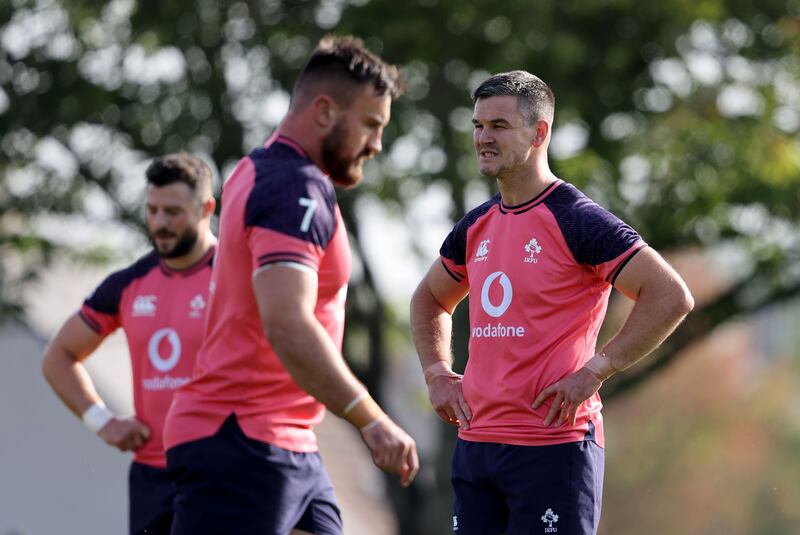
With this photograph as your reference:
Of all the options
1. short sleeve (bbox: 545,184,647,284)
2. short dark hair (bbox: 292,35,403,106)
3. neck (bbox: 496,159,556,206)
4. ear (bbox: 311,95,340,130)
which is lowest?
short sleeve (bbox: 545,184,647,284)

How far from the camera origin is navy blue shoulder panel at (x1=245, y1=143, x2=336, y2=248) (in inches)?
176

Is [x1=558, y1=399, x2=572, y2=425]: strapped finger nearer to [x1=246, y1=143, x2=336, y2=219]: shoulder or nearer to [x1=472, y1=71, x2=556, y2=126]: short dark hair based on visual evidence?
[x1=472, y1=71, x2=556, y2=126]: short dark hair

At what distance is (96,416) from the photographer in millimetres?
7359


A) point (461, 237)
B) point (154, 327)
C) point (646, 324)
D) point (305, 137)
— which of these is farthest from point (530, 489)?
point (154, 327)

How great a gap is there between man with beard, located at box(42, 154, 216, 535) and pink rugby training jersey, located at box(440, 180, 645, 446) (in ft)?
6.38

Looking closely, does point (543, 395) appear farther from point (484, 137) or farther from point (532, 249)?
point (484, 137)

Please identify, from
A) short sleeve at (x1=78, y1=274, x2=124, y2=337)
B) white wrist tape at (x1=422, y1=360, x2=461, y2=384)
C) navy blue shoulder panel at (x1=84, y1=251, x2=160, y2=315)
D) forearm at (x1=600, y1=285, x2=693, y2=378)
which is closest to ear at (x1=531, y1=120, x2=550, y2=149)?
forearm at (x1=600, y1=285, x2=693, y2=378)

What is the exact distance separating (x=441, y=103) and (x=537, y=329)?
10.8 meters

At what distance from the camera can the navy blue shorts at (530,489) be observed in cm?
545

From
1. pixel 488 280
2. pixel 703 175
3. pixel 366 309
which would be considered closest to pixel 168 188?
pixel 488 280

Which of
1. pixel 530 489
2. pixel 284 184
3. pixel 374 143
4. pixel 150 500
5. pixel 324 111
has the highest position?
pixel 324 111

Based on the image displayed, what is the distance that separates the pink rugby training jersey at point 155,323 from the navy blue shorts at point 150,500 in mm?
63

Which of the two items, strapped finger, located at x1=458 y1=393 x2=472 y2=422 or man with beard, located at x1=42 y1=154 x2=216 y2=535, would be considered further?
man with beard, located at x1=42 y1=154 x2=216 y2=535

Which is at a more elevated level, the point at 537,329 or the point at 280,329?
the point at 280,329
